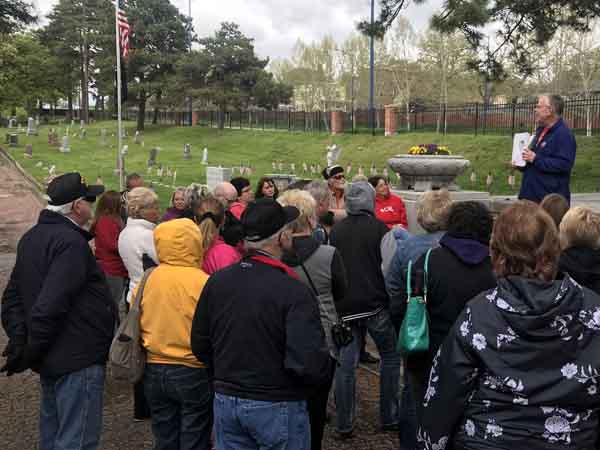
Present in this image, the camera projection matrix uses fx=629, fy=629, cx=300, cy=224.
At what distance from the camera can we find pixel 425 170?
32.2 ft

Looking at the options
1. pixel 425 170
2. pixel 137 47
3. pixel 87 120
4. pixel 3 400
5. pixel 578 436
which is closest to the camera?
pixel 578 436

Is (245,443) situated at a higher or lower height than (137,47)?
lower

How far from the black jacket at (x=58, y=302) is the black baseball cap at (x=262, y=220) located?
107cm

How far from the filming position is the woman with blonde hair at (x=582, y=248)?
371 cm

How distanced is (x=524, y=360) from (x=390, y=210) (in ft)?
16.7

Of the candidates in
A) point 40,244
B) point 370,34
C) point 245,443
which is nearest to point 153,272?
point 40,244

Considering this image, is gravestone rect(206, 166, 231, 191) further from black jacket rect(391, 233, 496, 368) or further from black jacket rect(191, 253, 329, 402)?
black jacket rect(191, 253, 329, 402)

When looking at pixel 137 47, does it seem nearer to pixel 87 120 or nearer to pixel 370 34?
pixel 87 120

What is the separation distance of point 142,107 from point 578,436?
54.1 meters

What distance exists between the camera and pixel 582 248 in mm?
3783

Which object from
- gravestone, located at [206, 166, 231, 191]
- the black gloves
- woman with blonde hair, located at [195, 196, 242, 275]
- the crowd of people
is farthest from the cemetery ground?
gravestone, located at [206, 166, 231, 191]

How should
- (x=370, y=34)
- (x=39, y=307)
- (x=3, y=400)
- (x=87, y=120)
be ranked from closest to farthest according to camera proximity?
(x=39, y=307) < (x=3, y=400) < (x=370, y=34) < (x=87, y=120)

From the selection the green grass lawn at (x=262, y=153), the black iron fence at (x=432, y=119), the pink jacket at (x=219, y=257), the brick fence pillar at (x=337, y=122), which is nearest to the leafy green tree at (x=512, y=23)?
the green grass lawn at (x=262, y=153)

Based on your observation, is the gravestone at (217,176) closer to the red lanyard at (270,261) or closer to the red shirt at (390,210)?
the red shirt at (390,210)
